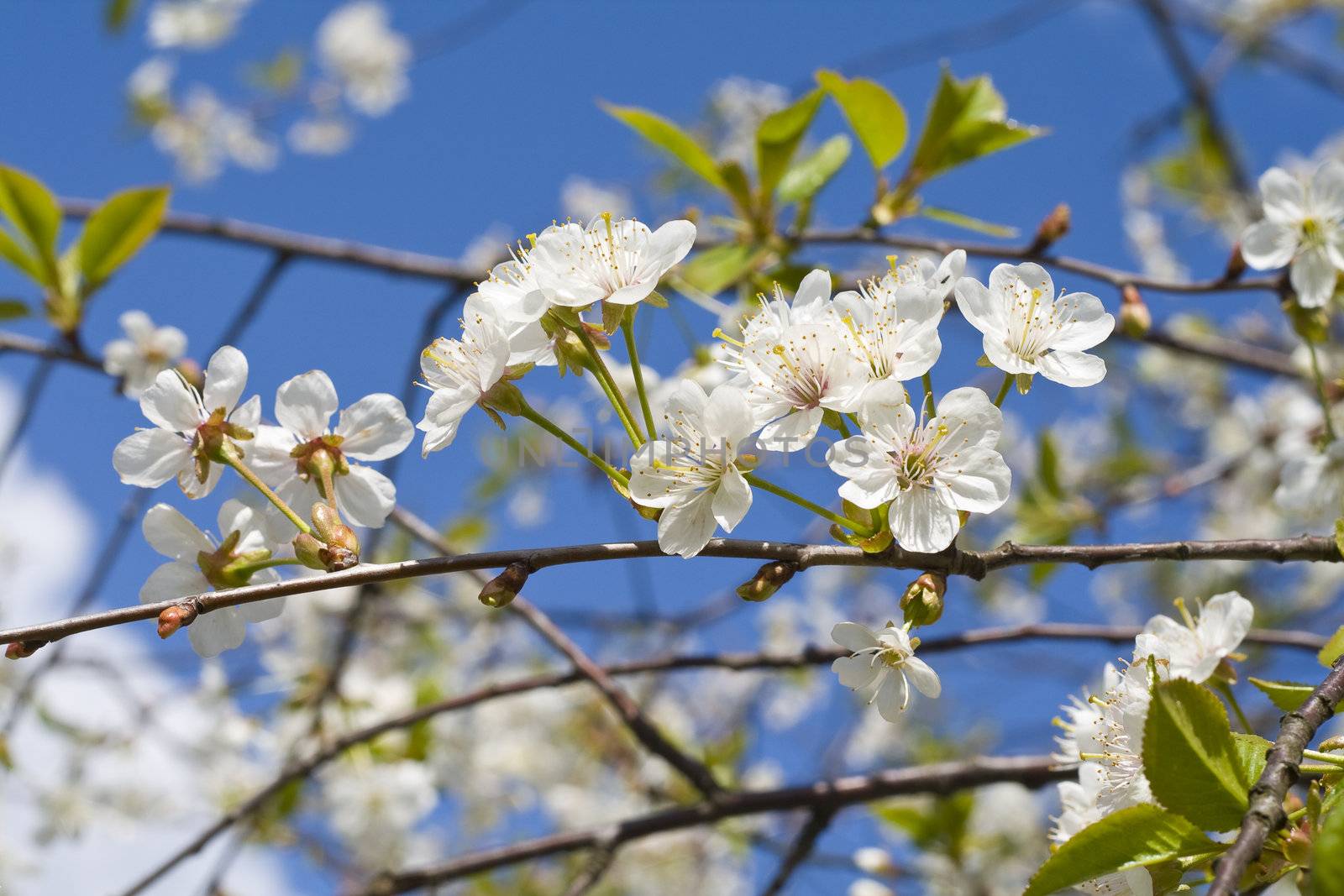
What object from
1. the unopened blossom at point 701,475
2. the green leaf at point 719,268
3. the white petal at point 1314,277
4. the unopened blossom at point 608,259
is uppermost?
the green leaf at point 719,268

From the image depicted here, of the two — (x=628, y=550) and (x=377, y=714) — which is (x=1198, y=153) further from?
(x=628, y=550)

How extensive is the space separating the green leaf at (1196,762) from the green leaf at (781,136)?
3.57 feet

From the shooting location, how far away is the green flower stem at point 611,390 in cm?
91

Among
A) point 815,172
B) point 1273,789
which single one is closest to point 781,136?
point 815,172

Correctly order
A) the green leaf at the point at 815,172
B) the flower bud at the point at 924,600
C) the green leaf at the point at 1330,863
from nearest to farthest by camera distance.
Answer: the green leaf at the point at 1330,863
the flower bud at the point at 924,600
the green leaf at the point at 815,172

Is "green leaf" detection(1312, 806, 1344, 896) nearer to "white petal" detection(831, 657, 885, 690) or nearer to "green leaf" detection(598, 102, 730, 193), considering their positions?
"white petal" detection(831, 657, 885, 690)

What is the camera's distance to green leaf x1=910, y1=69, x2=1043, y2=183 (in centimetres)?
160

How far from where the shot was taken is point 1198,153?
13.2ft

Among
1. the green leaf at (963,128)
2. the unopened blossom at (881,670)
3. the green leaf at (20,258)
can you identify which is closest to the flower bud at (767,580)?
the unopened blossom at (881,670)

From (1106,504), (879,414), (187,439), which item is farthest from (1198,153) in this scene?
(187,439)

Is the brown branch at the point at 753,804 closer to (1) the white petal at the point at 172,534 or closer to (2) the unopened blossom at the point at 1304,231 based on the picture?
(2) the unopened blossom at the point at 1304,231

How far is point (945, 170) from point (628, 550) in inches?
42.5

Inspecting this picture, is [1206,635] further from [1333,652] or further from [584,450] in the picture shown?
[584,450]

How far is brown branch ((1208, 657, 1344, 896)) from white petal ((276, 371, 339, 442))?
0.81 m
